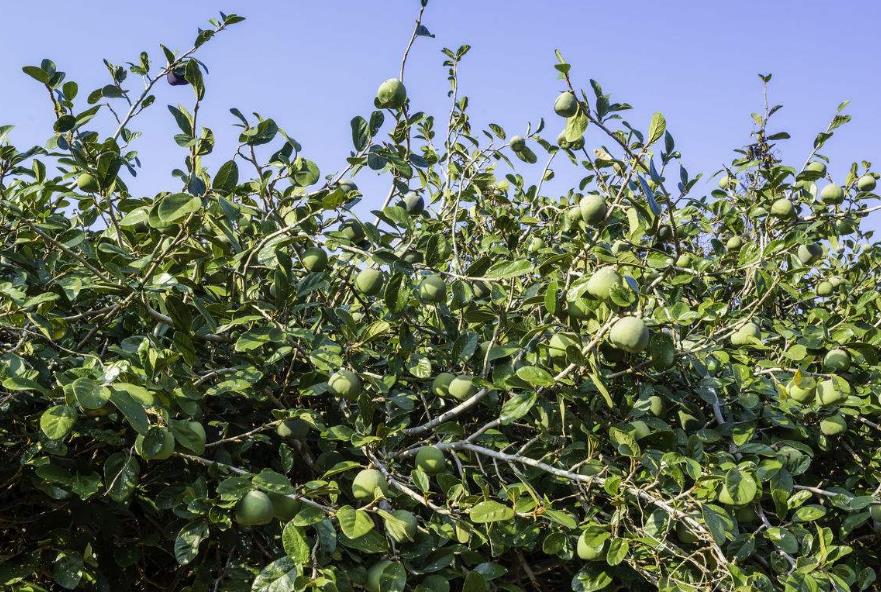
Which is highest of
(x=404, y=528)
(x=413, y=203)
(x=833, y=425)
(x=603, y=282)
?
(x=413, y=203)

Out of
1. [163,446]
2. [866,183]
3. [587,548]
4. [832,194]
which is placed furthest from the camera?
[866,183]

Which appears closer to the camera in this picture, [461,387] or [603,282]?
[603,282]

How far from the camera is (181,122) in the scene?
5.98 feet

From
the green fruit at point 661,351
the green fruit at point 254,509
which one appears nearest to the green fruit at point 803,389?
the green fruit at point 661,351

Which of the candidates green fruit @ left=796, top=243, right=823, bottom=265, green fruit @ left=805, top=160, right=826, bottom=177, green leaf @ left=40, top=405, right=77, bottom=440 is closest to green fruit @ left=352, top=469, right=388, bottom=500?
green leaf @ left=40, top=405, right=77, bottom=440

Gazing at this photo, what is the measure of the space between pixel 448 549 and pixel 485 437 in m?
0.34

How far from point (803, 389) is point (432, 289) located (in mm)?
1133

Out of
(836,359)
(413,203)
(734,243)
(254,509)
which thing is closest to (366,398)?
(254,509)

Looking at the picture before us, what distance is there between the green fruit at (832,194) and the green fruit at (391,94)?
1839mm

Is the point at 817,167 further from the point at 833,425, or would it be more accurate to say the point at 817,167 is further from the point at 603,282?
the point at 603,282

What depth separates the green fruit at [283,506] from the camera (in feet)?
5.58

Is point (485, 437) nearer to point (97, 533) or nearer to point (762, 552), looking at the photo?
point (762, 552)

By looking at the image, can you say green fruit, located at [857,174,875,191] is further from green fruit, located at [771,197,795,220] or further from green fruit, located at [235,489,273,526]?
green fruit, located at [235,489,273,526]

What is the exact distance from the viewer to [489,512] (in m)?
1.69
